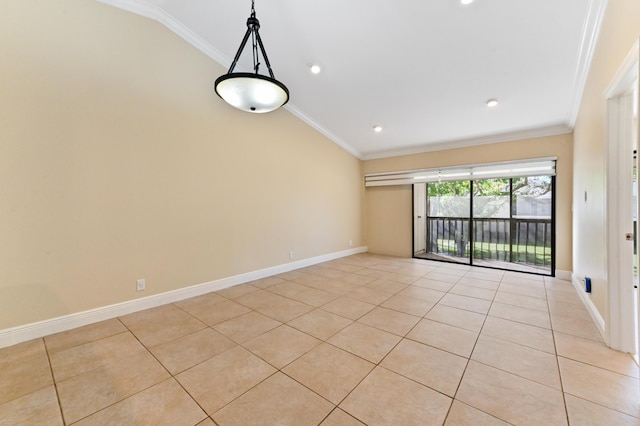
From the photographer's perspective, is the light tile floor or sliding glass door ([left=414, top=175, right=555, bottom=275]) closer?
the light tile floor

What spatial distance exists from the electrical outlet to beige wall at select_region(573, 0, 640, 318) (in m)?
4.54

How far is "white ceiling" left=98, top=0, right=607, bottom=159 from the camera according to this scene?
8.05 feet

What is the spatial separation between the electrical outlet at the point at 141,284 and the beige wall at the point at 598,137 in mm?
4540

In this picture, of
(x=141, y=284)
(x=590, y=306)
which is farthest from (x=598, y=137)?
(x=141, y=284)

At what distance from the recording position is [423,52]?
116 inches

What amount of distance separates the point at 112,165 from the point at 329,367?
2975 millimetres

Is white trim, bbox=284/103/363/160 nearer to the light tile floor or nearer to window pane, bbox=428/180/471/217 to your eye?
window pane, bbox=428/180/471/217

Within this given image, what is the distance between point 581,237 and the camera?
3.15 meters

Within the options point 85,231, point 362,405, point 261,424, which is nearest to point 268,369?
point 261,424

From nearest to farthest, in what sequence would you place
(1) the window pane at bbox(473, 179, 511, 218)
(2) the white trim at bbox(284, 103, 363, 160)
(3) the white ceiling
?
(3) the white ceiling
(2) the white trim at bbox(284, 103, 363, 160)
(1) the window pane at bbox(473, 179, 511, 218)

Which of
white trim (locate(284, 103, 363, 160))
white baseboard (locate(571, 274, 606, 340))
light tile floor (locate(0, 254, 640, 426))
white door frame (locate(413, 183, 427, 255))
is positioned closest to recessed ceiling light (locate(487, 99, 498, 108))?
white door frame (locate(413, 183, 427, 255))

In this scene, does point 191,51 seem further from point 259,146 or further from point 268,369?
point 268,369

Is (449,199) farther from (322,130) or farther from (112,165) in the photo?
(112,165)

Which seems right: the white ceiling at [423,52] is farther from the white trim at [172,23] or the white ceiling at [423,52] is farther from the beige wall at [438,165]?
the beige wall at [438,165]
